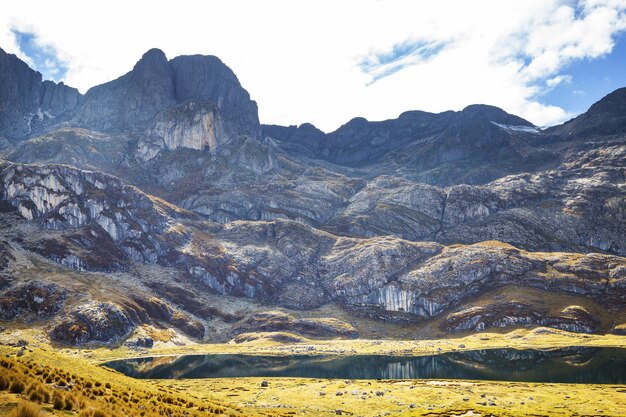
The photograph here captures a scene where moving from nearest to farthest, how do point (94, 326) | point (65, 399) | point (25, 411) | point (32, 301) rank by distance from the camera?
point (25, 411) < point (65, 399) < point (94, 326) < point (32, 301)

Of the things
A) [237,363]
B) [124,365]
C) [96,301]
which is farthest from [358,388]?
[96,301]

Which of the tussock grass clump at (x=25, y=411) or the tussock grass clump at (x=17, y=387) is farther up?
the tussock grass clump at (x=25, y=411)

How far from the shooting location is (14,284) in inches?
7662

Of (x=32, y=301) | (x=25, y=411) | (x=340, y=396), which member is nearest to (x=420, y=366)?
(x=340, y=396)

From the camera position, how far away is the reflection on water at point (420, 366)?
108 meters

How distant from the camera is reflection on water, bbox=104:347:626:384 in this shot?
353 feet

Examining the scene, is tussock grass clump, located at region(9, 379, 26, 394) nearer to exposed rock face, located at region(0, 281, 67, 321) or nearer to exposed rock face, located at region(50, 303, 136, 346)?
exposed rock face, located at region(50, 303, 136, 346)

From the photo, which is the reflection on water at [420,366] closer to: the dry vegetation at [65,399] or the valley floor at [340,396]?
the valley floor at [340,396]

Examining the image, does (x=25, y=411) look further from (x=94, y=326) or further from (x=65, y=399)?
(x=94, y=326)

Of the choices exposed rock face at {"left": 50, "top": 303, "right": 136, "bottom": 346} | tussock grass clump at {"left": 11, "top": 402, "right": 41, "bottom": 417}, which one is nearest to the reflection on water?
exposed rock face at {"left": 50, "top": 303, "right": 136, "bottom": 346}

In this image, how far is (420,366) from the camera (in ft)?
424

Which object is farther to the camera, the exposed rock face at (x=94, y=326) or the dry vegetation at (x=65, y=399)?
the exposed rock face at (x=94, y=326)

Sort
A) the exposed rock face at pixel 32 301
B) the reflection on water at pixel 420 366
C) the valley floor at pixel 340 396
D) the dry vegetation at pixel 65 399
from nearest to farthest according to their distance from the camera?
1. the dry vegetation at pixel 65 399
2. the valley floor at pixel 340 396
3. the reflection on water at pixel 420 366
4. the exposed rock face at pixel 32 301

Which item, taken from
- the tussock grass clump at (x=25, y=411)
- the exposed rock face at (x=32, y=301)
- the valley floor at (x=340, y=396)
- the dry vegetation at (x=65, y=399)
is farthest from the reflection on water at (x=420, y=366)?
the tussock grass clump at (x=25, y=411)
